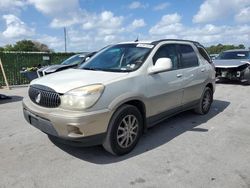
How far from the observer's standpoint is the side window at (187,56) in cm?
565

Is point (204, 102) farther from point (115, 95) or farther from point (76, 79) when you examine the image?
point (76, 79)

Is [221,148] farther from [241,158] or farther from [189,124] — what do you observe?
[189,124]

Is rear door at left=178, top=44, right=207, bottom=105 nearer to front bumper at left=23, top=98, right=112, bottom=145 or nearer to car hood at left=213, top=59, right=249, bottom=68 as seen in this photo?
front bumper at left=23, top=98, right=112, bottom=145

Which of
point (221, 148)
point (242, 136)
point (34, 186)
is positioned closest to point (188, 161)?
point (221, 148)

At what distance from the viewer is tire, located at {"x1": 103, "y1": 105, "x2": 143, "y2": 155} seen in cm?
394

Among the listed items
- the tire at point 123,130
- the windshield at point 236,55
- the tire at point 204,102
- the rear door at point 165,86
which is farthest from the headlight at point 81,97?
the windshield at point 236,55

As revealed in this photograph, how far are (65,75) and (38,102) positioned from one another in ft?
2.13

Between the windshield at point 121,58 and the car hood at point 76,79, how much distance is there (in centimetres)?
30

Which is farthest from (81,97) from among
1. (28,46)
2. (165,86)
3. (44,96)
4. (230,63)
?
(28,46)

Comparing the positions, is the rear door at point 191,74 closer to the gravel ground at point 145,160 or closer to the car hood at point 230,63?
the gravel ground at point 145,160

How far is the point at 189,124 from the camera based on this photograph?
592 centimetres

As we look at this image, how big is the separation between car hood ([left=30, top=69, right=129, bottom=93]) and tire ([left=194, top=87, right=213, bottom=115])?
290cm

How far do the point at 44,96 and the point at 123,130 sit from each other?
1.27m

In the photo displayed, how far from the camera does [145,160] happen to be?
406 cm
